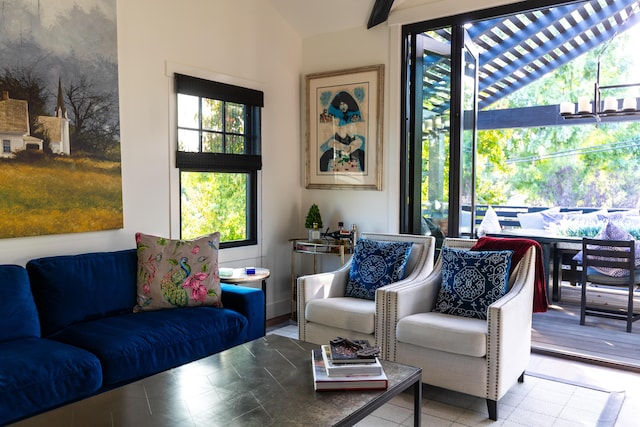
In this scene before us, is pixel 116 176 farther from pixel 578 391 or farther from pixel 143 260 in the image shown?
pixel 578 391

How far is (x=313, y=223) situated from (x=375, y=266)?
3.89 feet

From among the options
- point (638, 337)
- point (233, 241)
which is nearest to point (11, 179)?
point (233, 241)

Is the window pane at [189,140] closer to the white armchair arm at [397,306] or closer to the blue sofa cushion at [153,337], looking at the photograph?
the blue sofa cushion at [153,337]

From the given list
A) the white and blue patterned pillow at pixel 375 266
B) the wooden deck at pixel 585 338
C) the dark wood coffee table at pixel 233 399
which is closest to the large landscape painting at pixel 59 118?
the dark wood coffee table at pixel 233 399

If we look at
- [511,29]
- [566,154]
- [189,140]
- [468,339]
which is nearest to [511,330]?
[468,339]

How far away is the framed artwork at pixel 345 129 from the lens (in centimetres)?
450

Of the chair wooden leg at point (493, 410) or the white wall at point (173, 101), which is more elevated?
the white wall at point (173, 101)

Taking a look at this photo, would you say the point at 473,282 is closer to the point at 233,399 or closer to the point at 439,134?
the point at 439,134

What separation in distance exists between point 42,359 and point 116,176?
4.70 ft

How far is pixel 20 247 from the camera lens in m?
2.98

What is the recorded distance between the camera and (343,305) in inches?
132

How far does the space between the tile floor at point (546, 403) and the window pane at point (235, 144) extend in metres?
2.38

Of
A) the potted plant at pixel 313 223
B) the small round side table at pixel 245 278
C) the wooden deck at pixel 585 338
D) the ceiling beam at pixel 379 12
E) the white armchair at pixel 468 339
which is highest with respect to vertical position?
the ceiling beam at pixel 379 12

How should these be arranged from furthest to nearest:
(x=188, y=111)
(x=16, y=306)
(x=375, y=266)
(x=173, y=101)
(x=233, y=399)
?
(x=188, y=111) < (x=173, y=101) < (x=375, y=266) < (x=16, y=306) < (x=233, y=399)
